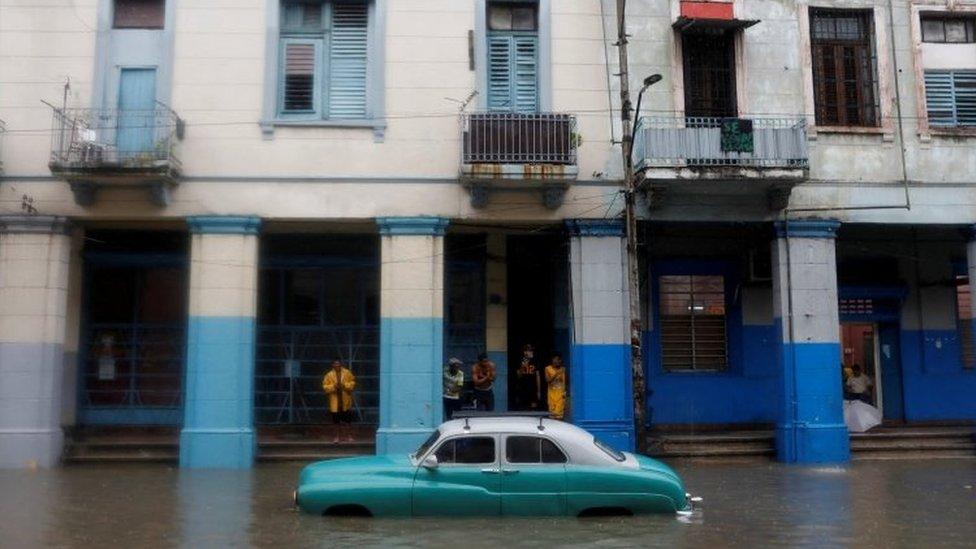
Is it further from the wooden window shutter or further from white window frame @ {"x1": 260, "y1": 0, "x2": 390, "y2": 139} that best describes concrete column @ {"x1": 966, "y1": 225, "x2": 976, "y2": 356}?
the wooden window shutter

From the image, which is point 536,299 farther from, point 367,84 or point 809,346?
point 367,84

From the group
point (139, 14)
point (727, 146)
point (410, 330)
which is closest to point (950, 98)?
point (727, 146)

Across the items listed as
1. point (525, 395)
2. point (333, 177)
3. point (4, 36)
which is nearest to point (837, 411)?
point (525, 395)

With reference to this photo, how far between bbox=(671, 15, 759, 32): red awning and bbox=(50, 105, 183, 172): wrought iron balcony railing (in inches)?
362

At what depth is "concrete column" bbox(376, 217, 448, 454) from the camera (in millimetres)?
15625

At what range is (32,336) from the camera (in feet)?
50.8

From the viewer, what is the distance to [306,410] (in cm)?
1783

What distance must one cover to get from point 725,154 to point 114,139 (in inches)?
418

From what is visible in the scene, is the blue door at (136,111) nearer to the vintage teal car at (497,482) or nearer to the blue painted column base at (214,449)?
the blue painted column base at (214,449)

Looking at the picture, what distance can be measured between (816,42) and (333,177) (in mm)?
9539

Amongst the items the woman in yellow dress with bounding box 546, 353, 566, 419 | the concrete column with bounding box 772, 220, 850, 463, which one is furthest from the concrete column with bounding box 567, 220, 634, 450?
the concrete column with bounding box 772, 220, 850, 463

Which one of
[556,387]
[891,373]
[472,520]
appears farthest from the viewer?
[891,373]

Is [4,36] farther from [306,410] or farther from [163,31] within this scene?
[306,410]

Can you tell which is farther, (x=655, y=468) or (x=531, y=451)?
(x=655, y=468)
